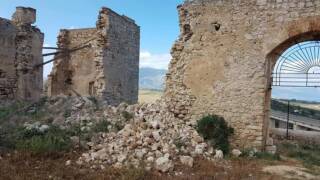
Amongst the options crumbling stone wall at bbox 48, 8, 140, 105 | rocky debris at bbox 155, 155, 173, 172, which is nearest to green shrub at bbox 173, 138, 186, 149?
rocky debris at bbox 155, 155, 173, 172

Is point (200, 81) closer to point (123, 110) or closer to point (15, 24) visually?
point (123, 110)

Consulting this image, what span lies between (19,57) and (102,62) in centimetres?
276

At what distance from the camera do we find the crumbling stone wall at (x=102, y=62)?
48.6 ft

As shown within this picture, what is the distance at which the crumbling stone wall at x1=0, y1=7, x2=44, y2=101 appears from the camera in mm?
13477

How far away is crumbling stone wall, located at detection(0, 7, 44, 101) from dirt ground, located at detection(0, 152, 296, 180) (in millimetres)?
6008

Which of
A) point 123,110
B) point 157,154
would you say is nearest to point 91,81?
point 123,110

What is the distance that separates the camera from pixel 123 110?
11430 mm

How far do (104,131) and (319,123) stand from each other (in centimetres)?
1965

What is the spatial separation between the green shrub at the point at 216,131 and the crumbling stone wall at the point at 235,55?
0.84ft

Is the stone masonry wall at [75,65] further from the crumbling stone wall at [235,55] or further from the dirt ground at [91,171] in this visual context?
the dirt ground at [91,171]

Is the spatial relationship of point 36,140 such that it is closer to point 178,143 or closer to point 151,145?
point 151,145

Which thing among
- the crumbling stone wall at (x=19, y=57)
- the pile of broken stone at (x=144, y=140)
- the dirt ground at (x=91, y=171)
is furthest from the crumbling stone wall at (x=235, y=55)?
the crumbling stone wall at (x=19, y=57)

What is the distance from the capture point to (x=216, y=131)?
10.2 meters

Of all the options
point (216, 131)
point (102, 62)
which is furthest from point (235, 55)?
point (102, 62)
